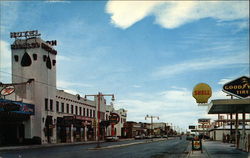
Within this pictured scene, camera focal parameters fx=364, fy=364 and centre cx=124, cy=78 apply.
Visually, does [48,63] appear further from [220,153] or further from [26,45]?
[220,153]

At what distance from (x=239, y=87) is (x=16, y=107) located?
28.3 m

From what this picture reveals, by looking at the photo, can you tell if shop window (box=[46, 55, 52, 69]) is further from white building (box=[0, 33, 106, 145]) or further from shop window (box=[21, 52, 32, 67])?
shop window (box=[21, 52, 32, 67])

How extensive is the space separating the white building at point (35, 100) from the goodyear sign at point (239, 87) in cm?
3029

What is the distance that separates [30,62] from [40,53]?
7.40ft

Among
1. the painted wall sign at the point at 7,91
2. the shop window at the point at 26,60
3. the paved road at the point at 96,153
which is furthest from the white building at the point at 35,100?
the paved road at the point at 96,153

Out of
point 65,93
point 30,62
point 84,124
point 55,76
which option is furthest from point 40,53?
point 84,124

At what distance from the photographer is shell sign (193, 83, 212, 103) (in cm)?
2998

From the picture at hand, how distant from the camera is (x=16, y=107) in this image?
152ft

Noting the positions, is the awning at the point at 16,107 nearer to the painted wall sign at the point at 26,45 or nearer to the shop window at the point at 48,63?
the shop window at the point at 48,63

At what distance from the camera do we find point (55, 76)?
215ft

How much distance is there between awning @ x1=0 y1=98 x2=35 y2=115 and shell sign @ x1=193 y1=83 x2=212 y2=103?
23152 mm

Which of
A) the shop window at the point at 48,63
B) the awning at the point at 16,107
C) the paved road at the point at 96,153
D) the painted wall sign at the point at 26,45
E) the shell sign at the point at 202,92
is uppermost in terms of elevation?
the painted wall sign at the point at 26,45

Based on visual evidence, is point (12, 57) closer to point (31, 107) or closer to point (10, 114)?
point (31, 107)

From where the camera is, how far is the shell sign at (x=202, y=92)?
2998cm
